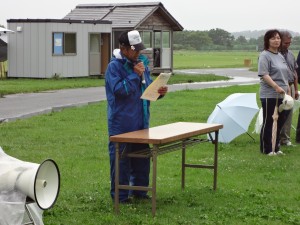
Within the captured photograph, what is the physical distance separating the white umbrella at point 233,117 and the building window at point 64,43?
896 inches

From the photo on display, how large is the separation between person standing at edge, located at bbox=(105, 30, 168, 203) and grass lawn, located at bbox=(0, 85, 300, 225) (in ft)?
1.64

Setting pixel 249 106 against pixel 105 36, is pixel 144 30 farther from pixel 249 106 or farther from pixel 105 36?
pixel 249 106

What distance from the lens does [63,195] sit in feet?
31.0

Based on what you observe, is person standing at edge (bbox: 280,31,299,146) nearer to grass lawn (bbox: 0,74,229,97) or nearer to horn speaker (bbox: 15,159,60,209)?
horn speaker (bbox: 15,159,60,209)

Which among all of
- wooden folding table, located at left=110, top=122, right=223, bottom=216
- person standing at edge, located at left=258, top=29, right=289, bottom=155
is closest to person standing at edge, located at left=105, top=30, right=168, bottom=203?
wooden folding table, located at left=110, top=122, right=223, bottom=216

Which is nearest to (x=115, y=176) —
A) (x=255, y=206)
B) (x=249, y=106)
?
(x=255, y=206)

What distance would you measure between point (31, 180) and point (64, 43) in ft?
101

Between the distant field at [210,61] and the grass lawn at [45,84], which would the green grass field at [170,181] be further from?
the distant field at [210,61]

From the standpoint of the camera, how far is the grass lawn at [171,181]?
8500 millimetres

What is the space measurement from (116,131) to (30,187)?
88.7 inches

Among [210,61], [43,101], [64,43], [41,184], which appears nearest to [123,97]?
[41,184]

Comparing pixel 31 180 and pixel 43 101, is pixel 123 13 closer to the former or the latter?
pixel 43 101

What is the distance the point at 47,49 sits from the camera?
3625 centimetres

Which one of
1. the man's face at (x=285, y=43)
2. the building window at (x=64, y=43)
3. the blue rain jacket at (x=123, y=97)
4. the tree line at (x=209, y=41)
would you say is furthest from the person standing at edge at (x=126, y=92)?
the tree line at (x=209, y=41)
